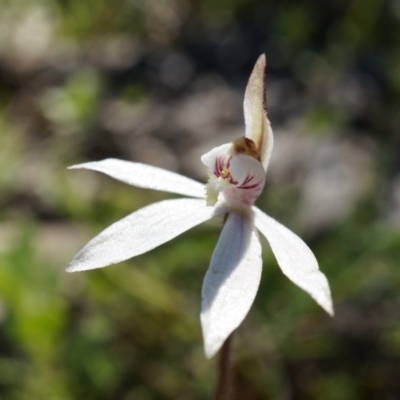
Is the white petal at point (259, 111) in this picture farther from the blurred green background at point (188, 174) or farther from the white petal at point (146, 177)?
the blurred green background at point (188, 174)

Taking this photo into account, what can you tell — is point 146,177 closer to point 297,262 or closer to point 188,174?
point 297,262

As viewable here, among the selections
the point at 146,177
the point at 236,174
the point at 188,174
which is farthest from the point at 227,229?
the point at 188,174

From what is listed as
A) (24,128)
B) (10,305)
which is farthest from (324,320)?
(24,128)

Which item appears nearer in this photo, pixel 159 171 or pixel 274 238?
pixel 274 238

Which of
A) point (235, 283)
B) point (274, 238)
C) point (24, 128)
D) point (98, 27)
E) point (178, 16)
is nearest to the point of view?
point (235, 283)

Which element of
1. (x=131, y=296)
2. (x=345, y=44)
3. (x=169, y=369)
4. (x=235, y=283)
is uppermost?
(x=235, y=283)

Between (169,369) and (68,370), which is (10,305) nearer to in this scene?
(68,370)
